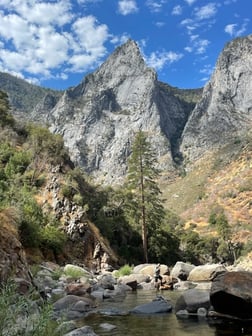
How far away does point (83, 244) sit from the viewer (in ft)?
118

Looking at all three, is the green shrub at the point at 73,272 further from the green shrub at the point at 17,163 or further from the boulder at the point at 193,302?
the green shrub at the point at 17,163

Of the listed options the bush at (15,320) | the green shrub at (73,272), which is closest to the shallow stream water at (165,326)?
the bush at (15,320)

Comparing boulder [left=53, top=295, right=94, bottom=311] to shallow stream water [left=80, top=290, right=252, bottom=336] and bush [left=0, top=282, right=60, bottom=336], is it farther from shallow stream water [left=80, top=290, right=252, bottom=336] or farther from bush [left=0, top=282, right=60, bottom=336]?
bush [left=0, top=282, right=60, bottom=336]

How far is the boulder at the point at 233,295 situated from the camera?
44.4 ft

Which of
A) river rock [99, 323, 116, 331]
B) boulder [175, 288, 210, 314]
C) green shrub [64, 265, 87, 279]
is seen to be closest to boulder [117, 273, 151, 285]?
green shrub [64, 265, 87, 279]

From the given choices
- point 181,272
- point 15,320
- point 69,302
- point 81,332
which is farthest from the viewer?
point 181,272

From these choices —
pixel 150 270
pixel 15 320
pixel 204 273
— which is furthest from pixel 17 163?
pixel 15 320

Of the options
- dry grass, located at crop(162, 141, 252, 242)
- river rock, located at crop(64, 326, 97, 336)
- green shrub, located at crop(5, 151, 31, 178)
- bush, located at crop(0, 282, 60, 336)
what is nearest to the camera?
bush, located at crop(0, 282, 60, 336)

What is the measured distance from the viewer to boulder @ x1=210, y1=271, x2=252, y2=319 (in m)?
13.5

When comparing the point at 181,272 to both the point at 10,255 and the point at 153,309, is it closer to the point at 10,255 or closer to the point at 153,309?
the point at 153,309

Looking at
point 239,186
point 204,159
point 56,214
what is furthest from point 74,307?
point 204,159

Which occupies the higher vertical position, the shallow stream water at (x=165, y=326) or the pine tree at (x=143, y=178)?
the pine tree at (x=143, y=178)

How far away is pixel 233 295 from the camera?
1362cm

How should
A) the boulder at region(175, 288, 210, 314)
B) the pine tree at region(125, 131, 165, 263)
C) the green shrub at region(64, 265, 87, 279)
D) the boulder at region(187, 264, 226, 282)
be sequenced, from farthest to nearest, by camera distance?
the pine tree at region(125, 131, 165, 263) < the boulder at region(187, 264, 226, 282) < the green shrub at region(64, 265, 87, 279) < the boulder at region(175, 288, 210, 314)
